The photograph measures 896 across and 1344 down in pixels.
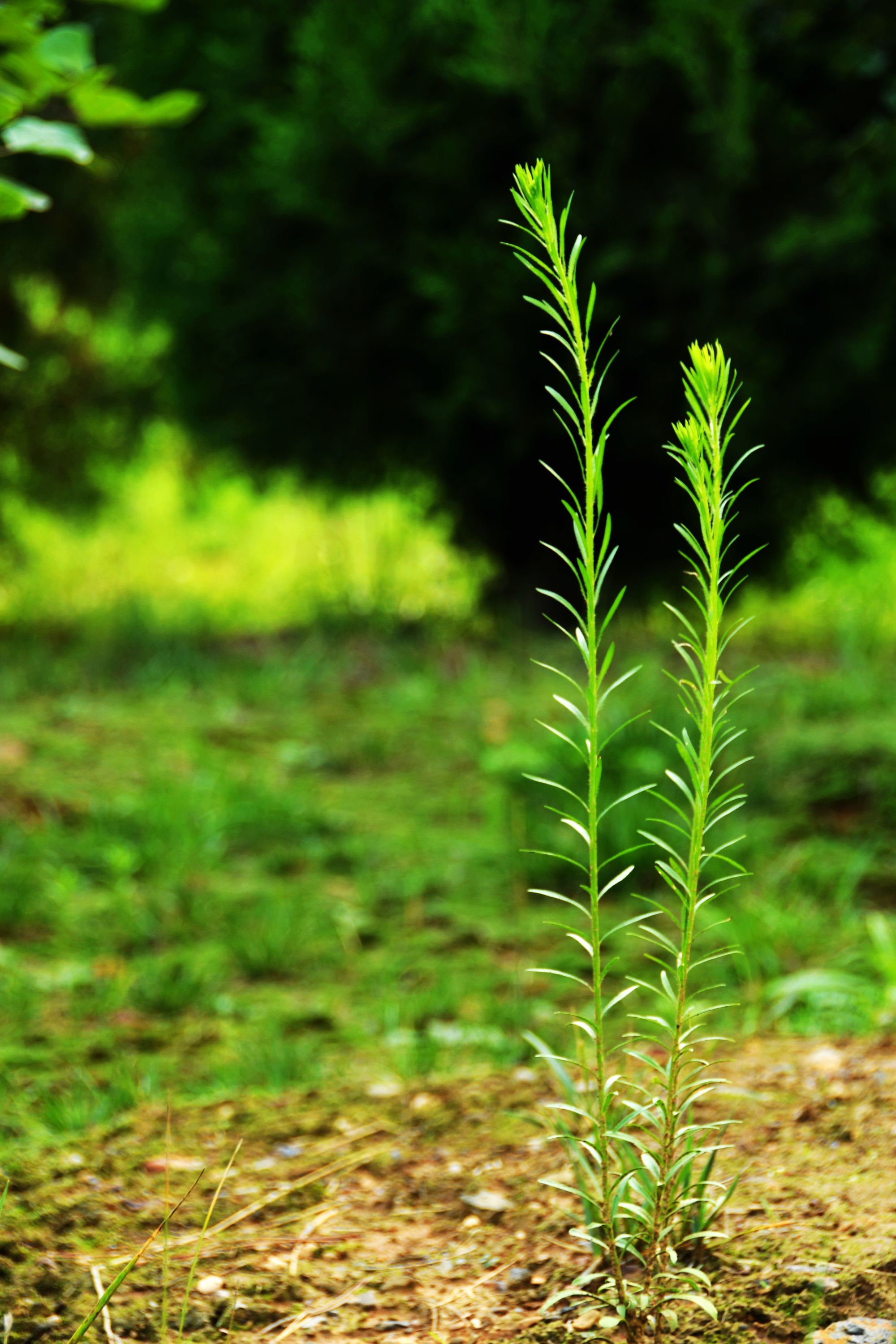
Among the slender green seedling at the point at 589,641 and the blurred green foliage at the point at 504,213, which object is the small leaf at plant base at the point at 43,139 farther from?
the blurred green foliage at the point at 504,213

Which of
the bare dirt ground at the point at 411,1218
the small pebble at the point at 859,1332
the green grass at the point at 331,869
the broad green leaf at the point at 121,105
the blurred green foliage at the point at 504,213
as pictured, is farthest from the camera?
the blurred green foliage at the point at 504,213

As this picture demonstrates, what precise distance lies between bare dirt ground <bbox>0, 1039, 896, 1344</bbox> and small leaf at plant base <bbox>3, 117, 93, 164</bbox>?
1.28 metres

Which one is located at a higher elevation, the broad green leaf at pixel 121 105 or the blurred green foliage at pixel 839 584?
the blurred green foliage at pixel 839 584

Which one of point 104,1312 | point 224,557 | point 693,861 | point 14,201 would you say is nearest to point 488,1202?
point 104,1312

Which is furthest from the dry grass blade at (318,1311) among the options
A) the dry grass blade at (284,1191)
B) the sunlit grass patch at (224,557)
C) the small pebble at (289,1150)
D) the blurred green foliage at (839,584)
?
the sunlit grass patch at (224,557)

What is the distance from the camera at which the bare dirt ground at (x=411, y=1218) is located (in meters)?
1.21

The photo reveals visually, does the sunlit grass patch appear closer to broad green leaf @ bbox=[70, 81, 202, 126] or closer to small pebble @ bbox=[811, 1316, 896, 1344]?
broad green leaf @ bbox=[70, 81, 202, 126]

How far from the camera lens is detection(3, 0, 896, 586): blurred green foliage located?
409 centimetres

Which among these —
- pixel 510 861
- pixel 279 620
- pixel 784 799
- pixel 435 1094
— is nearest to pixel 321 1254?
pixel 435 1094

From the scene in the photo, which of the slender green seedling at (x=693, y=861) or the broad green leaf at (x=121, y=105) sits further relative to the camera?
the broad green leaf at (x=121, y=105)

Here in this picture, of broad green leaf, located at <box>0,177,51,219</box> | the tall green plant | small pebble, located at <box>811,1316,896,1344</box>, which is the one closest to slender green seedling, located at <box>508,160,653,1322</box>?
the tall green plant

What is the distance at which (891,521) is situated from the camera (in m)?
4.91

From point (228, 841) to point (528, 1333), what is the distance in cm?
236

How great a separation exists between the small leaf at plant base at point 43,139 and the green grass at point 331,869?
1.38 m
